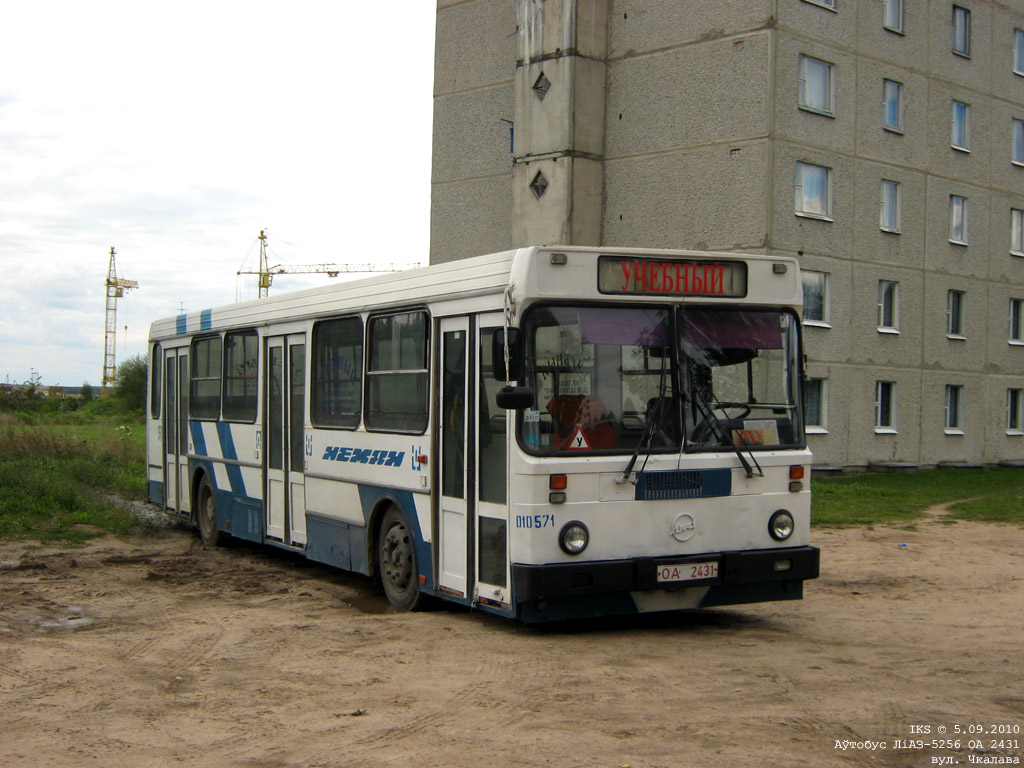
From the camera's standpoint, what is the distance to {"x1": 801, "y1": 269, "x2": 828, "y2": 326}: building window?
32.1 m

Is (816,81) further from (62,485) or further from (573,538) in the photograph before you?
(573,538)

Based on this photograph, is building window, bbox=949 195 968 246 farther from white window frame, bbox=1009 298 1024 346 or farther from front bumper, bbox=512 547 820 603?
front bumper, bbox=512 547 820 603

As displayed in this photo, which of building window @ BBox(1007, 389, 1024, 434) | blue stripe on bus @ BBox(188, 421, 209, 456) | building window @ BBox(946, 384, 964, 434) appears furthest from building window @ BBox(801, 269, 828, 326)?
blue stripe on bus @ BBox(188, 421, 209, 456)

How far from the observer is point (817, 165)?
31984mm

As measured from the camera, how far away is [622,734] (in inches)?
242

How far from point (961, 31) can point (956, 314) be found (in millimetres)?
8522

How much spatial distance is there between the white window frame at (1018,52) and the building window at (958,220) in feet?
17.3

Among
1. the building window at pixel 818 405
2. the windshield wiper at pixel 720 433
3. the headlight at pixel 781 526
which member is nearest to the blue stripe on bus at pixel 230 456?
the windshield wiper at pixel 720 433

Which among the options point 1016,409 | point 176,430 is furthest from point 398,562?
point 1016,409

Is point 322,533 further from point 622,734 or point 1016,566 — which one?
point 1016,566

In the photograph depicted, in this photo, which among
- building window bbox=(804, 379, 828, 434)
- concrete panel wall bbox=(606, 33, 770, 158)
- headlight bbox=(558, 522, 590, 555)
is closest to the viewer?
headlight bbox=(558, 522, 590, 555)

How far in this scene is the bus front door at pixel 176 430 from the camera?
54.6ft

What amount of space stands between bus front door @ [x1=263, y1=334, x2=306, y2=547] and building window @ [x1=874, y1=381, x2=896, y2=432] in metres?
24.2

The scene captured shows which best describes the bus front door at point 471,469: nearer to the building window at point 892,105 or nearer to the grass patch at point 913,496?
the grass patch at point 913,496
